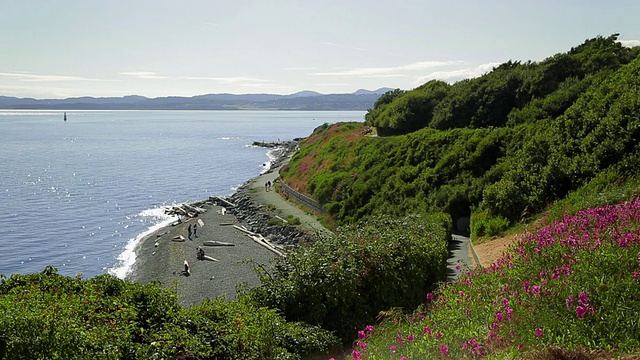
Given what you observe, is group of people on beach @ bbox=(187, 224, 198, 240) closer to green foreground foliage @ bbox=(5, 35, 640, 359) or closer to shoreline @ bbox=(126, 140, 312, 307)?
shoreline @ bbox=(126, 140, 312, 307)

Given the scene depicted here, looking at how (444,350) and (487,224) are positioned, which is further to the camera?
(487,224)

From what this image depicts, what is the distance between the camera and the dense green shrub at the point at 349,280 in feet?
32.8

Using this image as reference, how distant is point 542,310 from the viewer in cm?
629

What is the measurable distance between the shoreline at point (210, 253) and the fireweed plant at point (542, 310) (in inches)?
541

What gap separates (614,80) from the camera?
84.6ft

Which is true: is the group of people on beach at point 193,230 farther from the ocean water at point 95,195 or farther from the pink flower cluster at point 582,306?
the pink flower cluster at point 582,306

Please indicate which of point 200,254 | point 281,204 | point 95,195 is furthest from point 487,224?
point 95,195

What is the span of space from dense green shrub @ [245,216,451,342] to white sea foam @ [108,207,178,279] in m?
22.7

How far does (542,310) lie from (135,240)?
128 ft

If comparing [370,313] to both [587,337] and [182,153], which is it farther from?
[182,153]

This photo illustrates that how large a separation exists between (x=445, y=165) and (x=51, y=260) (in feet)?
83.7

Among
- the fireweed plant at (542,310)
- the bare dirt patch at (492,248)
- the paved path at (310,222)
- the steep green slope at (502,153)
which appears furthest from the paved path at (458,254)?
the fireweed plant at (542,310)

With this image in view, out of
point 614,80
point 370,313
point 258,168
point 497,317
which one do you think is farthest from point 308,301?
point 258,168

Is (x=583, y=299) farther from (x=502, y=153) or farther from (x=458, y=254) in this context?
(x=502, y=153)
